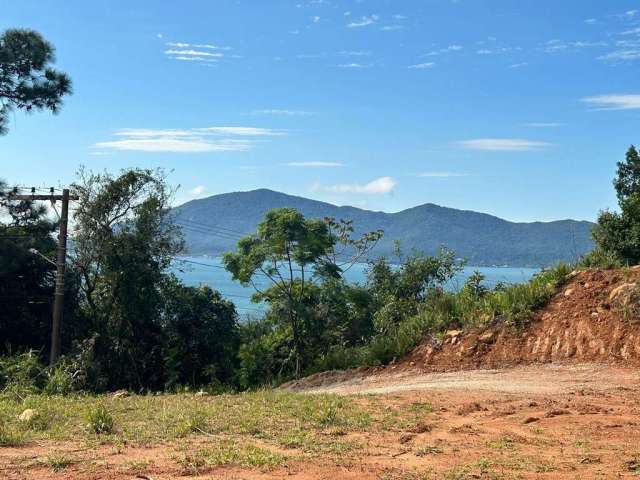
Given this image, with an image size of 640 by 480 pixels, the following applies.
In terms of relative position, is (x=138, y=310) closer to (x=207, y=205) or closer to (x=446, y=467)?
→ (x=446, y=467)

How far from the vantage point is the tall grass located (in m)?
14.3

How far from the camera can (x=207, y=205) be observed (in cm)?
17938

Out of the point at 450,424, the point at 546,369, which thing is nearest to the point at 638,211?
the point at 546,369

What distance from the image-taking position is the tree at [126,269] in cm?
1997

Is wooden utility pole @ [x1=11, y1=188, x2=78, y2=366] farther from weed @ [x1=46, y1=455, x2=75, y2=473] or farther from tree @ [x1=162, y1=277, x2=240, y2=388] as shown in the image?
weed @ [x1=46, y1=455, x2=75, y2=473]

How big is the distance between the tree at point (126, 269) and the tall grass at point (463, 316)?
6.78 m

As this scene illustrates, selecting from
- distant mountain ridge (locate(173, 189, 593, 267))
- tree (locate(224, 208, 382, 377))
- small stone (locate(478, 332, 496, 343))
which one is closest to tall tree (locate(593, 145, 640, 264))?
small stone (locate(478, 332, 496, 343))

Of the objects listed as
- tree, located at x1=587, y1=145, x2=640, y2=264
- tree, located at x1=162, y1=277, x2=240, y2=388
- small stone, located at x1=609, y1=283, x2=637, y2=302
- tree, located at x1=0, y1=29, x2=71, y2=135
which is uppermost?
tree, located at x1=0, y1=29, x2=71, y2=135

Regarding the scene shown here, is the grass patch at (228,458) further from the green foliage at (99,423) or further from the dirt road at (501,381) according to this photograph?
the dirt road at (501,381)

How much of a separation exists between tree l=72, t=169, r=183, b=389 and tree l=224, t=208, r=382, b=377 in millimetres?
4025

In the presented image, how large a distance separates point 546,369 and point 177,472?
862cm

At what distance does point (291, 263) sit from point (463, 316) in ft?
15.0

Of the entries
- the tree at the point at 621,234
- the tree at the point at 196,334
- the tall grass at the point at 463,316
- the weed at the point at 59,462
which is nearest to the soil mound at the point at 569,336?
the tall grass at the point at 463,316

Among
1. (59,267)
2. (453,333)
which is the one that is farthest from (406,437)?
(59,267)
